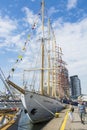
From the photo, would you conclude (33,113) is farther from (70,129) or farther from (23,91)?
(70,129)

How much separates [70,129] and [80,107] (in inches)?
155

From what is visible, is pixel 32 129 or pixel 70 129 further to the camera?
pixel 32 129

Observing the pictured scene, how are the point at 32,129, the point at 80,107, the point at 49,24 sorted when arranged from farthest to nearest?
the point at 49,24, the point at 32,129, the point at 80,107

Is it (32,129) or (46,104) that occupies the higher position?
(46,104)

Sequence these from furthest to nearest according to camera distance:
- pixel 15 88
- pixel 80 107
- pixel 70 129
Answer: pixel 15 88 < pixel 80 107 < pixel 70 129

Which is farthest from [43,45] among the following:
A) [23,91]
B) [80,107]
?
[80,107]

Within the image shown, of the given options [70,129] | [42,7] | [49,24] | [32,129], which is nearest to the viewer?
[70,129]

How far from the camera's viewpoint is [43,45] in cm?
4281

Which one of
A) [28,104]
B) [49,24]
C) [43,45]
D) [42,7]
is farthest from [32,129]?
[49,24]

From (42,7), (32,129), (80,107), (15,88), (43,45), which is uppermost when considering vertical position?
(42,7)

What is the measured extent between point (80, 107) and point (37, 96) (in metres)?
12.0

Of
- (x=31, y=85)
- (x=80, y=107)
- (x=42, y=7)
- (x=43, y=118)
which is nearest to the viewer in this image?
(x=80, y=107)

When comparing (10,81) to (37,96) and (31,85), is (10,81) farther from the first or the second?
(31,85)

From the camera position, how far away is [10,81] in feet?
95.2
